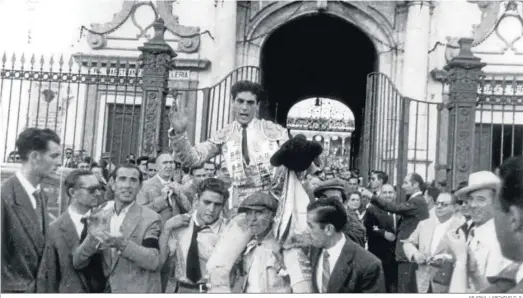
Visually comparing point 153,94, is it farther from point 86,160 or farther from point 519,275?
point 519,275

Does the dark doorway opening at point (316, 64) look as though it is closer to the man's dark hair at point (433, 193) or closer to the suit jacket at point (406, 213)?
the man's dark hair at point (433, 193)

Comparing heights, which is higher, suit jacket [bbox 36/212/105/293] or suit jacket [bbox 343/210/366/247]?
suit jacket [bbox 343/210/366/247]

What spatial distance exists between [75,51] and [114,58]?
742 mm

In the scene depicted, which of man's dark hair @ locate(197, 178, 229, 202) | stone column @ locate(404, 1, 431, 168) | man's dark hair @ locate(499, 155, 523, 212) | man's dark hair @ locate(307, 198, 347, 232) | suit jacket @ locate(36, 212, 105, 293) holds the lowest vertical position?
suit jacket @ locate(36, 212, 105, 293)

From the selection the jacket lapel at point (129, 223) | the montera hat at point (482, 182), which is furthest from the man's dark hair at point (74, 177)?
the montera hat at point (482, 182)

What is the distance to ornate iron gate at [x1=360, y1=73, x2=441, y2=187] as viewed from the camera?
8.69 m

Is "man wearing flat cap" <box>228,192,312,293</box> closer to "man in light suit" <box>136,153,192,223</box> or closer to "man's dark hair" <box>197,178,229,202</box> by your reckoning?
"man's dark hair" <box>197,178,229,202</box>

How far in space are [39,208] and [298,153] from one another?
1690mm

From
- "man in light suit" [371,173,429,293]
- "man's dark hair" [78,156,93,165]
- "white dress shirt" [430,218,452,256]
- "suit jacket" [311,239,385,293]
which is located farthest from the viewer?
"man's dark hair" [78,156,93,165]

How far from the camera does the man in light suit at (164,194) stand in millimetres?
5488

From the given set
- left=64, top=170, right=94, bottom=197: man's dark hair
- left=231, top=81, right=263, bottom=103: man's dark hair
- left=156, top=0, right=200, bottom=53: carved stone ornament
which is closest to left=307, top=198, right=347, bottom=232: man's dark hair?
left=231, top=81, right=263, bottom=103: man's dark hair

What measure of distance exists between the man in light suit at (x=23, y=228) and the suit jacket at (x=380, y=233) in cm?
310

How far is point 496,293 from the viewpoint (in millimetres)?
4145

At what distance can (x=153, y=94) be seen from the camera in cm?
759
